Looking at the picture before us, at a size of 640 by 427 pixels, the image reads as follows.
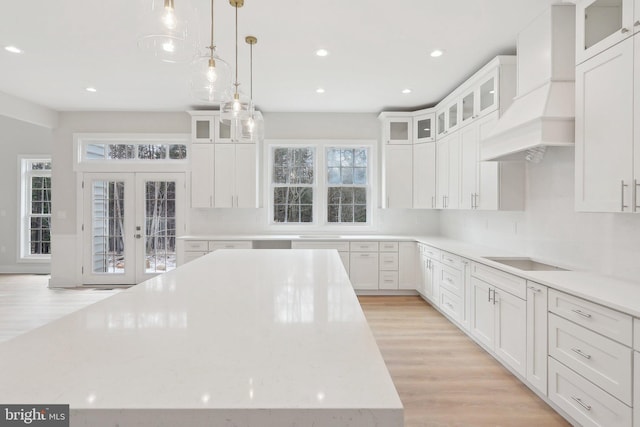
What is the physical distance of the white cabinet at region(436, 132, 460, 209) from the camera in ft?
13.4

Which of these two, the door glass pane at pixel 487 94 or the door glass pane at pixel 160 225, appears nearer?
the door glass pane at pixel 487 94

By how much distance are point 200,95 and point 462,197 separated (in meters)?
3.14

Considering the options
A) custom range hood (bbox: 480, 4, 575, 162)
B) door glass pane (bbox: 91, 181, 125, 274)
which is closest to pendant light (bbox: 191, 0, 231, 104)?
custom range hood (bbox: 480, 4, 575, 162)

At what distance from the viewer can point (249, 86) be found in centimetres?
418

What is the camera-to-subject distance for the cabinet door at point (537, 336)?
7.12 ft

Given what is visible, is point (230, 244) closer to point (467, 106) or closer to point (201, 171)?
point (201, 171)

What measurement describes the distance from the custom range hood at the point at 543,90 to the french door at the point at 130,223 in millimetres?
4714

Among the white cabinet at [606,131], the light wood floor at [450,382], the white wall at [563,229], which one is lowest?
the light wood floor at [450,382]

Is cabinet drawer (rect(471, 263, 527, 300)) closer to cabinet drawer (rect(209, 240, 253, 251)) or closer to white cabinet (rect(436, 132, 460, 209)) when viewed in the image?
white cabinet (rect(436, 132, 460, 209))

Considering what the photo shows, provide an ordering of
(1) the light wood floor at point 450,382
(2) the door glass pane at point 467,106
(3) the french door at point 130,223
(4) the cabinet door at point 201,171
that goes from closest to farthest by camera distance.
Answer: (1) the light wood floor at point 450,382, (2) the door glass pane at point 467,106, (4) the cabinet door at point 201,171, (3) the french door at point 130,223

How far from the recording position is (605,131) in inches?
78.1

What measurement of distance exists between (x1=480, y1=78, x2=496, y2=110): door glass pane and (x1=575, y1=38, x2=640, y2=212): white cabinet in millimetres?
1139

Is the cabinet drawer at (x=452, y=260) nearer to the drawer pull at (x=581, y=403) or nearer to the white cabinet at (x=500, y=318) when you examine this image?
the white cabinet at (x=500, y=318)

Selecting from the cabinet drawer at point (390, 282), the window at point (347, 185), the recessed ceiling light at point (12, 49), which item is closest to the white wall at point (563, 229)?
the cabinet drawer at point (390, 282)
